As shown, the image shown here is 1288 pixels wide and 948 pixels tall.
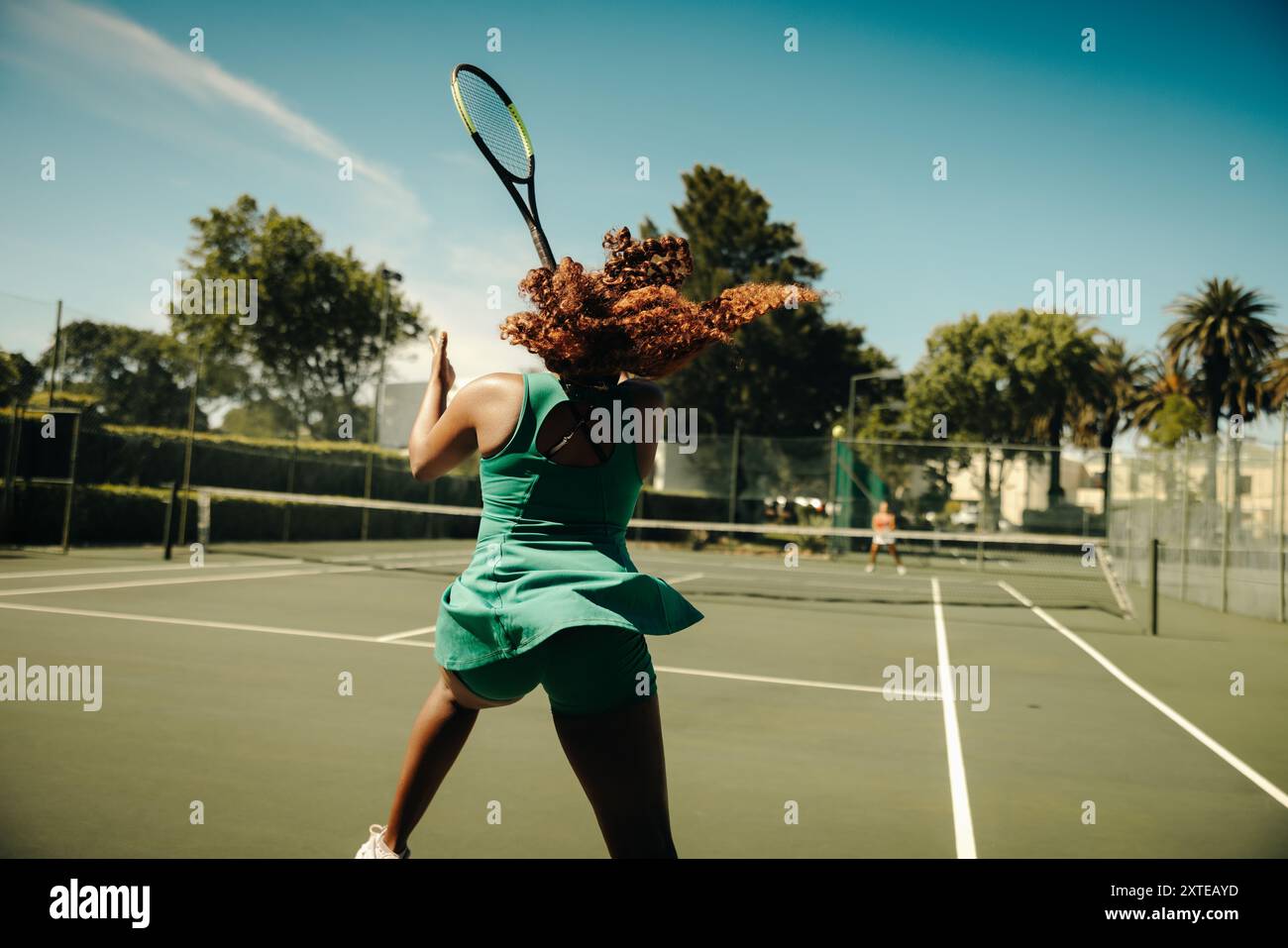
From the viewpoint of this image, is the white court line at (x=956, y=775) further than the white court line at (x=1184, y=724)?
No

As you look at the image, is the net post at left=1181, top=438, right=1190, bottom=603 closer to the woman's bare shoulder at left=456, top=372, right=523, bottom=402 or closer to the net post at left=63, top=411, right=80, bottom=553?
the woman's bare shoulder at left=456, top=372, right=523, bottom=402

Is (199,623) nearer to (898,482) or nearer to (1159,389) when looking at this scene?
(898,482)

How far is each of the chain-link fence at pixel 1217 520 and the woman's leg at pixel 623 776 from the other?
40.4 feet

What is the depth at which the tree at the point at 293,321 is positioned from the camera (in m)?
41.5

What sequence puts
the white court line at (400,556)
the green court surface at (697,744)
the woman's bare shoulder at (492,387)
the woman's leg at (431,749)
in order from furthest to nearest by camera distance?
1. the white court line at (400,556)
2. the green court surface at (697,744)
3. the woman's leg at (431,749)
4. the woman's bare shoulder at (492,387)

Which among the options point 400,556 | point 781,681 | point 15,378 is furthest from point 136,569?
point 781,681

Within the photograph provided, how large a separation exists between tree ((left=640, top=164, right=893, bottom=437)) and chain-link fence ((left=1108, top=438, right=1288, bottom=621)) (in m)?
20.5

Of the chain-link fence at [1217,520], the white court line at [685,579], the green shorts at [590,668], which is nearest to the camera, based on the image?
the green shorts at [590,668]

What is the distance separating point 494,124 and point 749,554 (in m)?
25.0

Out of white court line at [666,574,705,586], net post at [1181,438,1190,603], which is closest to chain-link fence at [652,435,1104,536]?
net post at [1181,438,1190,603]

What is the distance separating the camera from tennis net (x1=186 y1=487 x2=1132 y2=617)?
1582 cm

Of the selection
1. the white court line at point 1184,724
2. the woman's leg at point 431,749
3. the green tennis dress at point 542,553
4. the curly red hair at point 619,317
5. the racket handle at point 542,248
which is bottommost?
the white court line at point 1184,724

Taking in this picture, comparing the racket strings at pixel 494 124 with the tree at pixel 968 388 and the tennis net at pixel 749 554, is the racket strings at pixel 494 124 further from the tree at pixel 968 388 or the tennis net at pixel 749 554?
the tree at pixel 968 388

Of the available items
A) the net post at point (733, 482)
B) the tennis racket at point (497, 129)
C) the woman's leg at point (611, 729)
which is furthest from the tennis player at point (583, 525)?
the net post at point (733, 482)
